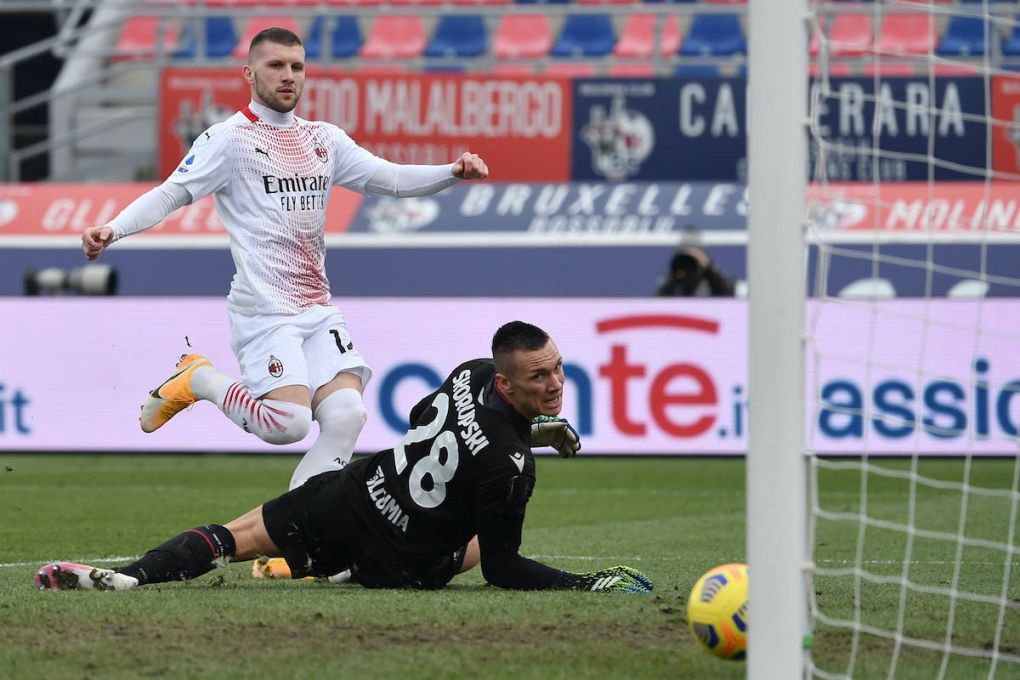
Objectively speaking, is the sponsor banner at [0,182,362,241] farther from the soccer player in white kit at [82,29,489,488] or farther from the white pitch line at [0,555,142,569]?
the soccer player in white kit at [82,29,489,488]

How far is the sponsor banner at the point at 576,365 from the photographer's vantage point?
1339 centimetres

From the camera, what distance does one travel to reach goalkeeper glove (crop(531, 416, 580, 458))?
20.4 feet

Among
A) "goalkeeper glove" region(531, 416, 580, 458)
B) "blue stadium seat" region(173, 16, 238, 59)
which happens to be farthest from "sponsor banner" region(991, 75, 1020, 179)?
"goalkeeper glove" region(531, 416, 580, 458)

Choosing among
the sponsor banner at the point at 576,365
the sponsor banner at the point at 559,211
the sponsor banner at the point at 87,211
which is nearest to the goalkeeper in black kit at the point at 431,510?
the sponsor banner at the point at 576,365

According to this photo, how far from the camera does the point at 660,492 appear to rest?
37.7 ft

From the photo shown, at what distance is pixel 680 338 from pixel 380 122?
23.4 ft

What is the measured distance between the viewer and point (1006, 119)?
61.0 feet

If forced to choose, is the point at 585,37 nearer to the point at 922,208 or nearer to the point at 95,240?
the point at 922,208

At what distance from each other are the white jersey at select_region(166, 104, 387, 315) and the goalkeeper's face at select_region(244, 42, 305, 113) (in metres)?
0.07

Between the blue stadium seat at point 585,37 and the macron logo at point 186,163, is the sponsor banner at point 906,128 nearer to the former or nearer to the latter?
the blue stadium seat at point 585,37

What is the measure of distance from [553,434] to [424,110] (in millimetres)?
13742

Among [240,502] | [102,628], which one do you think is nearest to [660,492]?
[240,502]

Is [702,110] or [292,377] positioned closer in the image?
[292,377]

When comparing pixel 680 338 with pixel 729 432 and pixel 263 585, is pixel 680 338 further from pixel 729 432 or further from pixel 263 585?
pixel 263 585
